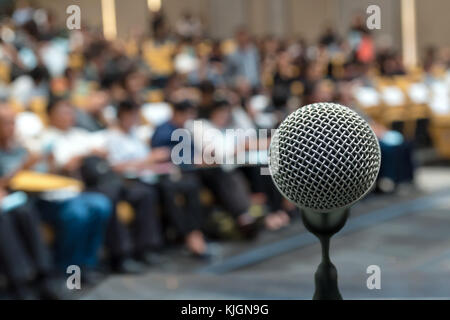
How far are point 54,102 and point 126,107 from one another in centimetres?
41

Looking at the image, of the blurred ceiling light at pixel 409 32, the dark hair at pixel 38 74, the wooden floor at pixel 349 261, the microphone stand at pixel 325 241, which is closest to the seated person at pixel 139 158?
the wooden floor at pixel 349 261

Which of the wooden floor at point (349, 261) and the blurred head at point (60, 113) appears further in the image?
the blurred head at point (60, 113)

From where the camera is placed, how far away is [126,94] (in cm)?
406

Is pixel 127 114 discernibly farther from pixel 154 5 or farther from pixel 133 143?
pixel 154 5

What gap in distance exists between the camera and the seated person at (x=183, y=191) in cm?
348

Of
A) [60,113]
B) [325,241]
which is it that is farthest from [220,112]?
[325,241]

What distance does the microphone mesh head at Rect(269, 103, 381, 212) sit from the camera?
0.72 meters

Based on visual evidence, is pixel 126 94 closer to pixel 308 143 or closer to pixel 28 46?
pixel 28 46

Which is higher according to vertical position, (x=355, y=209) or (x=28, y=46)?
(x=28, y=46)

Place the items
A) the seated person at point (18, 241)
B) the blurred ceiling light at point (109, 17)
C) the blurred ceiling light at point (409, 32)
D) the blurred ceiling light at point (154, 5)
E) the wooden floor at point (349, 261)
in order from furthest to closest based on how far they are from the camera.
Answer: the blurred ceiling light at point (409, 32) → the blurred ceiling light at point (154, 5) → the blurred ceiling light at point (109, 17) → the seated person at point (18, 241) → the wooden floor at point (349, 261)

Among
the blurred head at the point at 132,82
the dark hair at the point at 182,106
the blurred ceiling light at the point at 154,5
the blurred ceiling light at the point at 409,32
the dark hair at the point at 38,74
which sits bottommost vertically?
the dark hair at the point at 182,106

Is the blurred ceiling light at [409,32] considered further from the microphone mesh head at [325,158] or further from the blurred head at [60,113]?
the microphone mesh head at [325,158]

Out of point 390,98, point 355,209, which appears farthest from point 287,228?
point 390,98

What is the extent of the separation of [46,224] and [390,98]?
157 inches
